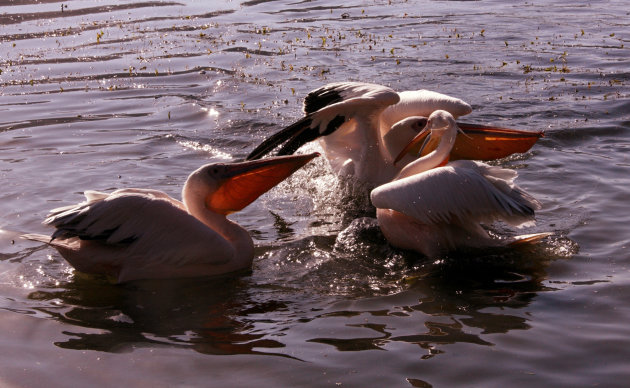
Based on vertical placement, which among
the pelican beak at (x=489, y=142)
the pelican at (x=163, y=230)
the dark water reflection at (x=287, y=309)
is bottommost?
the dark water reflection at (x=287, y=309)

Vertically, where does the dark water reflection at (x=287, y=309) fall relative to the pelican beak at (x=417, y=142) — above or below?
below

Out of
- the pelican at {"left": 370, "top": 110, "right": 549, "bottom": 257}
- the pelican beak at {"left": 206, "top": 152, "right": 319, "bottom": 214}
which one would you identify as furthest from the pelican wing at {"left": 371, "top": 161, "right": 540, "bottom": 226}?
the pelican beak at {"left": 206, "top": 152, "right": 319, "bottom": 214}

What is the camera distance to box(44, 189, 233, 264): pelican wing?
3.94m

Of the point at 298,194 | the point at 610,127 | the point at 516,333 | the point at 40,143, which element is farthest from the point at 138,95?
the point at 516,333

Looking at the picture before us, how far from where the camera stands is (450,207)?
421cm

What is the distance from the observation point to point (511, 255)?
14.4 feet

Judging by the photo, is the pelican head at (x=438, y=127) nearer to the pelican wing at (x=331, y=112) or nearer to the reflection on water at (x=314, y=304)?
the pelican wing at (x=331, y=112)

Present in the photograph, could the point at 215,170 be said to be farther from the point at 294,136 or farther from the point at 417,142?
the point at 417,142

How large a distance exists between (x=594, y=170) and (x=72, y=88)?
5381mm

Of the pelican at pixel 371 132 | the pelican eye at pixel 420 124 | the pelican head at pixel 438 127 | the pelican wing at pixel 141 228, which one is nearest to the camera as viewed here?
the pelican wing at pixel 141 228

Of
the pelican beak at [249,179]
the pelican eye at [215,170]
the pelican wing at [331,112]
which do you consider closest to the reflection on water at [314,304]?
the pelican beak at [249,179]

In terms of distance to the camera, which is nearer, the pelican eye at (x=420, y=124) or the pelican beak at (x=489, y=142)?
the pelican beak at (x=489, y=142)

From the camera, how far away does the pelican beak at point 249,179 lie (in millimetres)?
4145

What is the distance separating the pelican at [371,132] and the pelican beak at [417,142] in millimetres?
65
